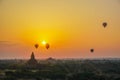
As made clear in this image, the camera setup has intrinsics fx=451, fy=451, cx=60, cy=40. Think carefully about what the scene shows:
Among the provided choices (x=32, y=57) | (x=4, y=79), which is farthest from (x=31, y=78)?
(x=32, y=57)

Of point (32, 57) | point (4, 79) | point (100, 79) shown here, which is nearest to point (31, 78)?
point (4, 79)

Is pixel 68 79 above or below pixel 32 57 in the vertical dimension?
below

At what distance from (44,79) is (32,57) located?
128 ft

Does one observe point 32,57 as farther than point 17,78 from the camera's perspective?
Yes

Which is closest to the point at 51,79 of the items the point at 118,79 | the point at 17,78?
the point at 17,78

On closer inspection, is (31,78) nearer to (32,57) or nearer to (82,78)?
(82,78)

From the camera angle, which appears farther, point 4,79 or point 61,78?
point 61,78

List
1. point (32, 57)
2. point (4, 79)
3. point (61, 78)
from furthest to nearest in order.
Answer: point (32, 57) < point (61, 78) < point (4, 79)

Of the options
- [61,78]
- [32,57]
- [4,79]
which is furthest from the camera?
[32,57]

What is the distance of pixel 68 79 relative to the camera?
69.8m

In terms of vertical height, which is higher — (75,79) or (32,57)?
(32,57)

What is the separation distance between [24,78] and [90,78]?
10.8 metres

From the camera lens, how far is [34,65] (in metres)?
116

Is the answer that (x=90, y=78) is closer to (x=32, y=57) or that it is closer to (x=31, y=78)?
(x=31, y=78)
